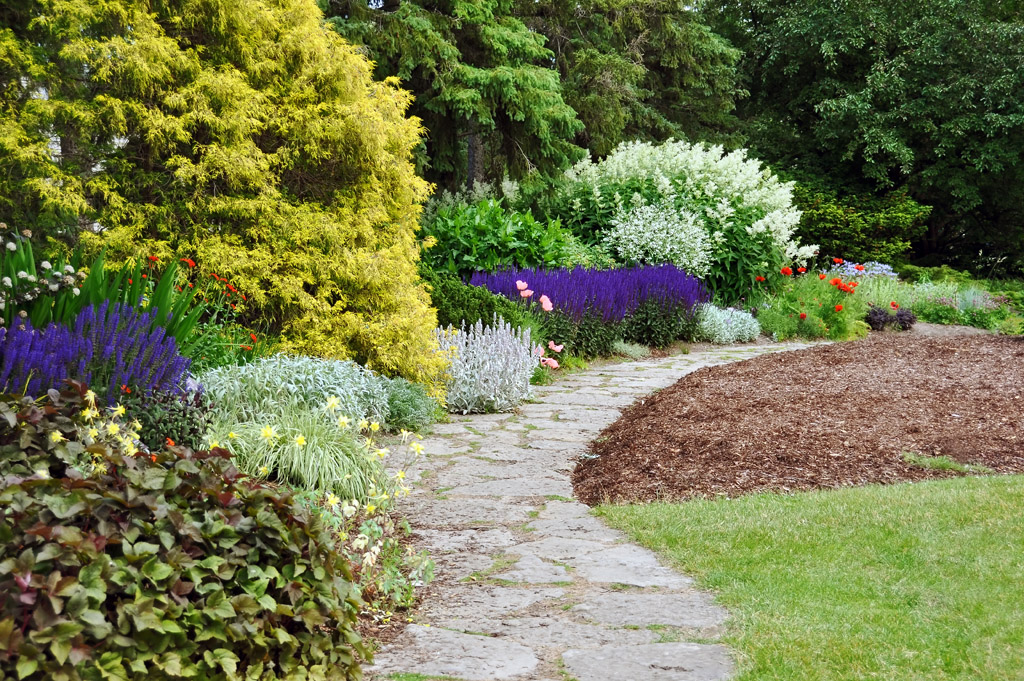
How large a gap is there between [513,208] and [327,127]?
8194 millimetres

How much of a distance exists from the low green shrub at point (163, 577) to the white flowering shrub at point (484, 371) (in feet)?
13.9

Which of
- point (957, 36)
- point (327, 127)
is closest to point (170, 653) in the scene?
point (327, 127)

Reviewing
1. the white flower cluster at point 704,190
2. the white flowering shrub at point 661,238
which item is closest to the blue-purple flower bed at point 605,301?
the white flowering shrub at point 661,238

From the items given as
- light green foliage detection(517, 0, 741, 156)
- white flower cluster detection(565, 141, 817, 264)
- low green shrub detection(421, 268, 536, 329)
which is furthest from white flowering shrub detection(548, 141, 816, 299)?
low green shrub detection(421, 268, 536, 329)

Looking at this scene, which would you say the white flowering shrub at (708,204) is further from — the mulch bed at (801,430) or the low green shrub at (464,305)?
the low green shrub at (464,305)

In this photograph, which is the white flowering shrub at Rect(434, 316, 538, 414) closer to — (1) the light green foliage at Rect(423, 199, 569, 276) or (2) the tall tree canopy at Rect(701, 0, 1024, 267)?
(1) the light green foliage at Rect(423, 199, 569, 276)

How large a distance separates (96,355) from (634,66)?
1440 centimetres

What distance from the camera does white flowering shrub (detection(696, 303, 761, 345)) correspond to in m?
12.1

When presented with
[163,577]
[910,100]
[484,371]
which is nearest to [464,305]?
[484,371]

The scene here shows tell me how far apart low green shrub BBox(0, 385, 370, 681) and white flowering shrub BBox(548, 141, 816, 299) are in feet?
36.0

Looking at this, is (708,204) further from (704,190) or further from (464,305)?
(464,305)

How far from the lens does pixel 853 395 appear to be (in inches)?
298

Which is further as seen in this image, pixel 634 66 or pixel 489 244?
pixel 634 66

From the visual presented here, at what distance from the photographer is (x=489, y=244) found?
1142cm
